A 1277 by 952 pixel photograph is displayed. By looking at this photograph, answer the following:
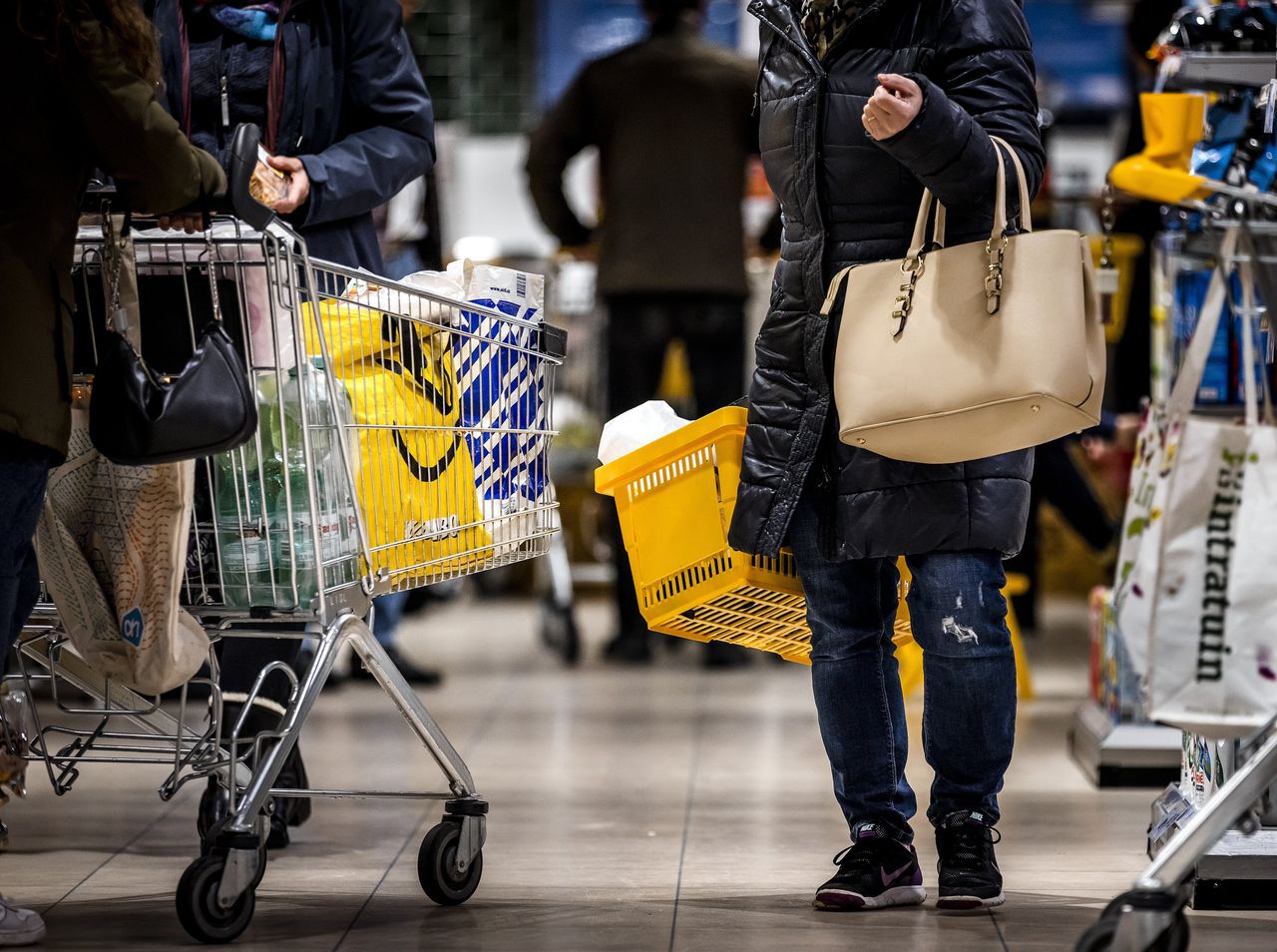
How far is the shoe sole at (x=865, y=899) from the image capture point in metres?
2.78

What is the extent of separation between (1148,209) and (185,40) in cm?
292

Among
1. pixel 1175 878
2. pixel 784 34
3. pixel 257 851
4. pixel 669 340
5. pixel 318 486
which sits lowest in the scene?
pixel 257 851

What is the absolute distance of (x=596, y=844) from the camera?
11.1 ft

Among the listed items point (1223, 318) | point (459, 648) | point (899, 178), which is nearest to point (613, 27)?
point (459, 648)

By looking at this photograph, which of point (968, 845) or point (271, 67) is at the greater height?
point (271, 67)

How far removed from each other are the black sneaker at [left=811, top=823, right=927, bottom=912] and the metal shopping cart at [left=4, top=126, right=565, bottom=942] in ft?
1.97

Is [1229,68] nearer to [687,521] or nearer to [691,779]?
[687,521]

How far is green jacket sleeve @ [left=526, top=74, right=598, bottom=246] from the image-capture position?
19.9ft

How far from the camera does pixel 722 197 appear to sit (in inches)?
237

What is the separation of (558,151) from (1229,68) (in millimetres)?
3262

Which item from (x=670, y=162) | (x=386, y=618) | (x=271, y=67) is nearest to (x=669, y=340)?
(x=670, y=162)

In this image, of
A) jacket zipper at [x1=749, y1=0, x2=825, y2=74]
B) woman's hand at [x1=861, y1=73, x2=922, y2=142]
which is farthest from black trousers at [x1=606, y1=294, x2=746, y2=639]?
woman's hand at [x1=861, y1=73, x2=922, y2=142]

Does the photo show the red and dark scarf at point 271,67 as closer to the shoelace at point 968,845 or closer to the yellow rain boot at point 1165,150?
the yellow rain boot at point 1165,150

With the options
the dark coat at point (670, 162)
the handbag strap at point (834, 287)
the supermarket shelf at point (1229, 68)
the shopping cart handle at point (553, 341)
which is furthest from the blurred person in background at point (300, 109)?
the dark coat at point (670, 162)
